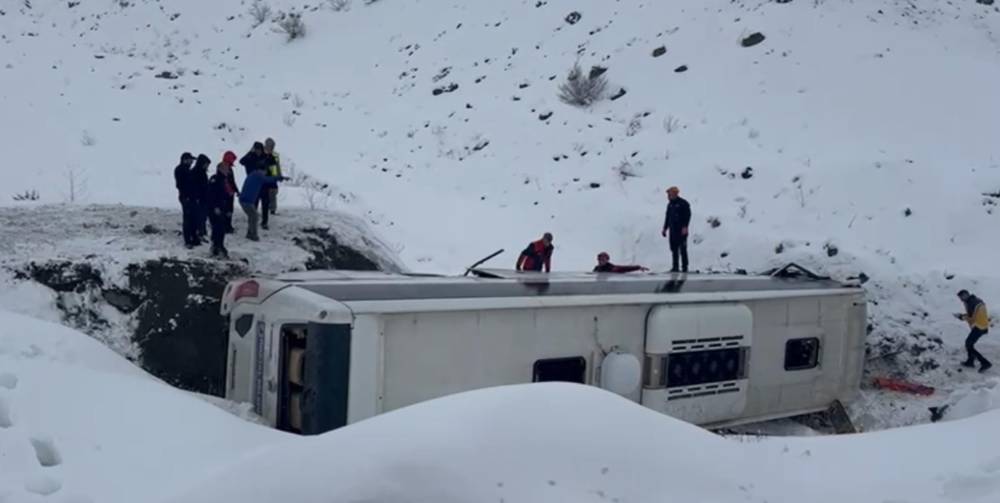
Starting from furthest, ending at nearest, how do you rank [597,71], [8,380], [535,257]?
[597,71] < [535,257] < [8,380]

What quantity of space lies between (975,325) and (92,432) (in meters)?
11.8

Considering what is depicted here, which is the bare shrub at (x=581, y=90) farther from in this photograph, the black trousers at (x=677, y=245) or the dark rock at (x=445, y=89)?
the black trousers at (x=677, y=245)

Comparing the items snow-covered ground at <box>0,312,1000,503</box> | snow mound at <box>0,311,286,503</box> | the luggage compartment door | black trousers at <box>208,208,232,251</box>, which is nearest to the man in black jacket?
the luggage compartment door

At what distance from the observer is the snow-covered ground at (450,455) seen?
12.2 feet

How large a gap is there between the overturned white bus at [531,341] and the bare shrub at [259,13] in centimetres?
2509

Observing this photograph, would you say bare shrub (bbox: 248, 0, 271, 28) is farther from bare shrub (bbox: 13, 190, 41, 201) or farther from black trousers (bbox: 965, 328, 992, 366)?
black trousers (bbox: 965, 328, 992, 366)

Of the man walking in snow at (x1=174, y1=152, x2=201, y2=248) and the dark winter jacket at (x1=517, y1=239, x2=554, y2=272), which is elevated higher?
the man walking in snow at (x1=174, y1=152, x2=201, y2=248)

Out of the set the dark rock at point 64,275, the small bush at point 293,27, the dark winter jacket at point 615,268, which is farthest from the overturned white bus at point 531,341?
the small bush at point 293,27

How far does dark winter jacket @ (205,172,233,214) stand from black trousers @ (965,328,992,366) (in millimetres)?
10555

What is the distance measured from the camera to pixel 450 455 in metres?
3.77

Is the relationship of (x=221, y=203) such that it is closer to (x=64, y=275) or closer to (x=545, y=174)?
(x=64, y=275)

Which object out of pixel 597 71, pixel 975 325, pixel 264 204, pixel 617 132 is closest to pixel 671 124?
pixel 617 132

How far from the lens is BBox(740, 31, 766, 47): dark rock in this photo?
862 inches

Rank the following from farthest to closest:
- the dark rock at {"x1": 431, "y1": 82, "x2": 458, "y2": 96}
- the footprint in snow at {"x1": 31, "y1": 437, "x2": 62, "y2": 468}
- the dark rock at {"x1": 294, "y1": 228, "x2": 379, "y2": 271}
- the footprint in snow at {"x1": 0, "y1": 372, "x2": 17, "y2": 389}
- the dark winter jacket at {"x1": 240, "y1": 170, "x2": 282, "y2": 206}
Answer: the dark rock at {"x1": 431, "y1": 82, "x2": 458, "y2": 96}, the dark rock at {"x1": 294, "y1": 228, "x2": 379, "y2": 271}, the dark winter jacket at {"x1": 240, "y1": 170, "x2": 282, "y2": 206}, the footprint in snow at {"x1": 0, "y1": 372, "x2": 17, "y2": 389}, the footprint in snow at {"x1": 31, "y1": 437, "x2": 62, "y2": 468}
